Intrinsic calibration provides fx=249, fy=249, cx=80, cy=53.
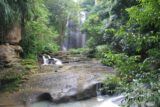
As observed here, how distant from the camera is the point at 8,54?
973 centimetres

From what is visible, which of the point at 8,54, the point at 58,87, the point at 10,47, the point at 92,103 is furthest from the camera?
the point at 10,47

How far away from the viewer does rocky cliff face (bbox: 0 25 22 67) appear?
31.1ft

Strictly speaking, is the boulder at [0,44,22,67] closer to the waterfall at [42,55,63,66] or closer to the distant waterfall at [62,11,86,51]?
the waterfall at [42,55,63,66]

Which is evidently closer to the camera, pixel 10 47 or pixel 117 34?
pixel 117 34

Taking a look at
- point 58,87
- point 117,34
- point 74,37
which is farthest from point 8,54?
point 74,37

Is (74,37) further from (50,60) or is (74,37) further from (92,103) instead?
(92,103)

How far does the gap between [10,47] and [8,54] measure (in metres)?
0.54

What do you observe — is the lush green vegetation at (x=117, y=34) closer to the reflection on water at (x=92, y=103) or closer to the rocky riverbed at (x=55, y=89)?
the reflection on water at (x=92, y=103)

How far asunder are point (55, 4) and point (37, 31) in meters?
6.85

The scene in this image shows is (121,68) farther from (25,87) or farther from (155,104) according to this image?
(25,87)

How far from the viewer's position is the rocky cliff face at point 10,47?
9.48m

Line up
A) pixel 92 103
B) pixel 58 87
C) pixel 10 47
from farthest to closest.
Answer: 1. pixel 10 47
2. pixel 58 87
3. pixel 92 103

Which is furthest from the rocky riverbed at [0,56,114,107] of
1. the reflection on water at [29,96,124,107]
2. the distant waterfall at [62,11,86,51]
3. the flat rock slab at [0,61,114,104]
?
the distant waterfall at [62,11,86,51]

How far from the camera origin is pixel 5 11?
8031 millimetres
